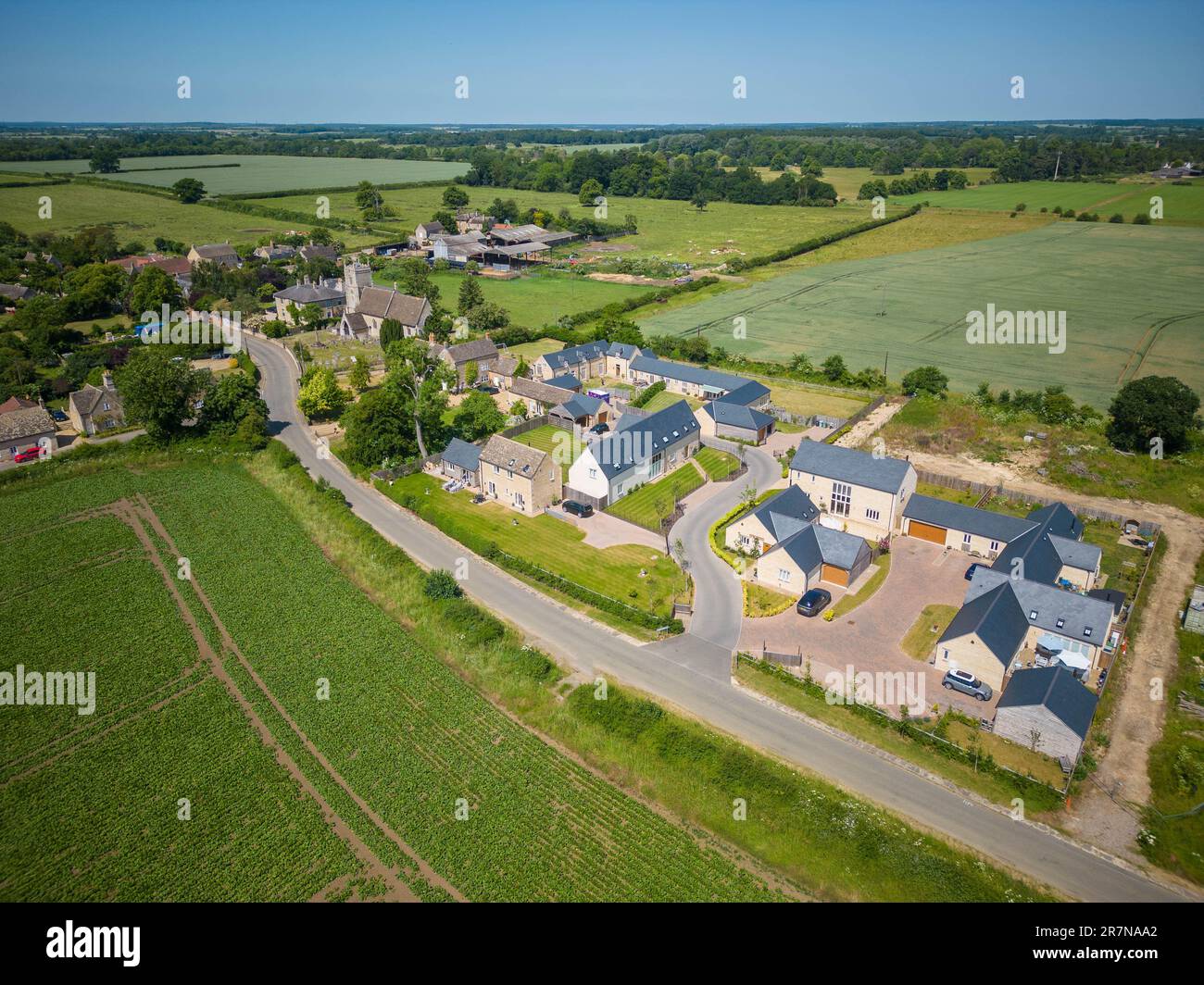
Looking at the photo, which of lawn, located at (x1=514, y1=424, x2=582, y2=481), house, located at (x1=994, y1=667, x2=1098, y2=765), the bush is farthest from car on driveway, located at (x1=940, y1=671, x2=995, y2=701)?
lawn, located at (x1=514, y1=424, x2=582, y2=481)

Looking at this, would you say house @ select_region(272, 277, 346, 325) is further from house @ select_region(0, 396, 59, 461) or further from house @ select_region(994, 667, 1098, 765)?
house @ select_region(994, 667, 1098, 765)

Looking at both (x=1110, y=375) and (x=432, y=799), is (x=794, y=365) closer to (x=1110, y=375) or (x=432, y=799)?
(x=1110, y=375)

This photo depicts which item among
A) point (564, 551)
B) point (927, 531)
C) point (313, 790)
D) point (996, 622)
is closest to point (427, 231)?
point (564, 551)

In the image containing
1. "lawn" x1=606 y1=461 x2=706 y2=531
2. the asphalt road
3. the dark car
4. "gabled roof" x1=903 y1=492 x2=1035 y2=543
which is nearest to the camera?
the asphalt road

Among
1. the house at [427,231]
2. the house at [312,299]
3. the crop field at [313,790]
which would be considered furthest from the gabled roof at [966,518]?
the house at [427,231]

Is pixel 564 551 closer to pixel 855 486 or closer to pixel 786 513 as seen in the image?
pixel 786 513
